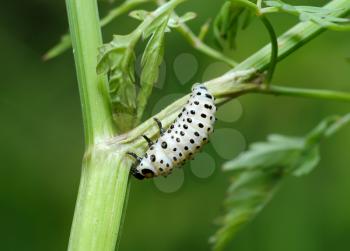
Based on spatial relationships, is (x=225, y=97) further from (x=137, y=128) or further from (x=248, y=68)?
(x=137, y=128)

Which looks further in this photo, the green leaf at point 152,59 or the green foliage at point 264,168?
the green foliage at point 264,168

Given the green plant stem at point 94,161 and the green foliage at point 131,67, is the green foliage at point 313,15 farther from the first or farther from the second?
the green plant stem at point 94,161

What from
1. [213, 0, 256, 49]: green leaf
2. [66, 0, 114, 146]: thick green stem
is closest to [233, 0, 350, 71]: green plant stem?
[213, 0, 256, 49]: green leaf

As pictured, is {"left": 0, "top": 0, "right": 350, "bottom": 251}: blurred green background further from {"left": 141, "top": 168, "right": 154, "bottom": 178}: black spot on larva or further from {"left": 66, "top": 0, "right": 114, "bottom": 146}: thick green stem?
{"left": 66, "top": 0, "right": 114, "bottom": 146}: thick green stem

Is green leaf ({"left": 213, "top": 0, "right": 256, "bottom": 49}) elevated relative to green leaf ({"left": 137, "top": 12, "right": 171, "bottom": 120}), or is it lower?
elevated

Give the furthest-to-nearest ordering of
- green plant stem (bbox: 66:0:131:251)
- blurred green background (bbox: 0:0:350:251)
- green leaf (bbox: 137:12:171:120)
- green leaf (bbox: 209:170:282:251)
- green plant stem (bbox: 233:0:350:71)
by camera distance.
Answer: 1. blurred green background (bbox: 0:0:350:251)
2. green leaf (bbox: 209:170:282:251)
3. green plant stem (bbox: 233:0:350:71)
4. green leaf (bbox: 137:12:171:120)
5. green plant stem (bbox: 66:0:131:251)

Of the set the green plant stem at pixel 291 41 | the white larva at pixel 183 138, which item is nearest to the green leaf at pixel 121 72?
the white larva at pixel 183 138
